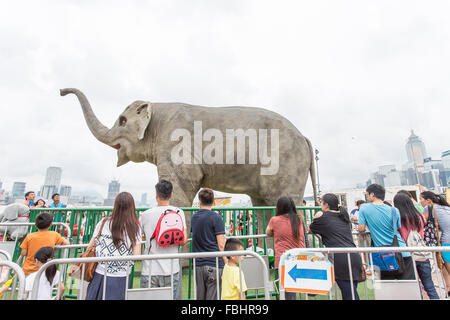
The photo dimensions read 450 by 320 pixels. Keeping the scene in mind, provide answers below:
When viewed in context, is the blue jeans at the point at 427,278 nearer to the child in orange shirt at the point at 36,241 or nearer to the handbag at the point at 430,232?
the handbag at the point at 430,232

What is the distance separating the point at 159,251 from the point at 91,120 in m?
6.04

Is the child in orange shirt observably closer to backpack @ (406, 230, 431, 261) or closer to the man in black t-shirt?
the man in black t-shirt

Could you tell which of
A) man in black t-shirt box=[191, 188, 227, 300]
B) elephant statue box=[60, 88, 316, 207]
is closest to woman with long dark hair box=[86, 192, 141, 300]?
man in black t-shirt box=[191, 188, 227, 300]

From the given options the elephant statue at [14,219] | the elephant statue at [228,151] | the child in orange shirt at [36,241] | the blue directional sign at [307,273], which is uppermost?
the elephant statue at [228,151]

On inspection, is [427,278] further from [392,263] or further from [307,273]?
[307,273]

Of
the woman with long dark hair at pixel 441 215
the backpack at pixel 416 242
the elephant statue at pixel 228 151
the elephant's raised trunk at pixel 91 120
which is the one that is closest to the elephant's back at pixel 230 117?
the elephant statue at pixel 228 151

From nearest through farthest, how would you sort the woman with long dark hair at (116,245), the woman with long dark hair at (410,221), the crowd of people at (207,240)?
1. the woman with long dark hair at (116,245)
2. the crowd of people at (207,240)
3. the woman with long dark hair at (410,221)

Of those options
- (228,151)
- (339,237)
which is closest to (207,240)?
(339,237)

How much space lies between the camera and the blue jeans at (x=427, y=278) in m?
3.50

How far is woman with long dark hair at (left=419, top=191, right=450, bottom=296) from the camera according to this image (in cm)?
418

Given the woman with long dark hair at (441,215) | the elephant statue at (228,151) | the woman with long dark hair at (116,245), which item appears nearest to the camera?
the woman with long dark hair at (116,245)

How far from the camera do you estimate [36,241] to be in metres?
4.02

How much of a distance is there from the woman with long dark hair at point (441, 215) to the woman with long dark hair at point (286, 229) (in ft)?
7.92

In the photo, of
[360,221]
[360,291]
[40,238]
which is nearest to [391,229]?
[360,221]
